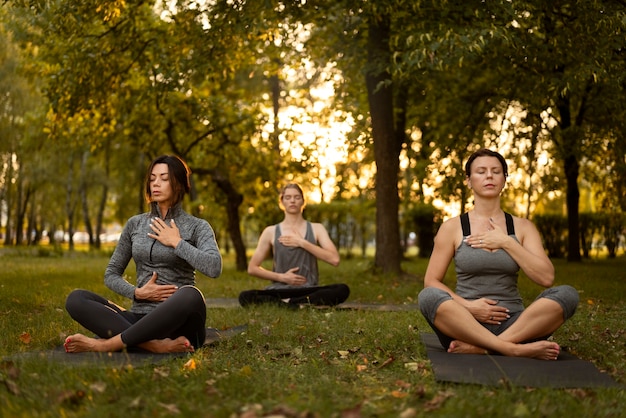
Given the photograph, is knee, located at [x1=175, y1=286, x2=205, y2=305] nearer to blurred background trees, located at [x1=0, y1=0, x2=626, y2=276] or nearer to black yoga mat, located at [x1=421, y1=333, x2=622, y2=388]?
black yoga mat, located at [x1=421, y1=333, x2=622, y2=388]

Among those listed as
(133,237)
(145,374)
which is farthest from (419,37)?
(145,374)

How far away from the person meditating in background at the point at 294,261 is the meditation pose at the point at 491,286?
351 centimetres

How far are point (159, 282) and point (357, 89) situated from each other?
41.2ft

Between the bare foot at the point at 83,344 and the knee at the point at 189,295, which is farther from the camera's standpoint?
the knee at the point at 189,295

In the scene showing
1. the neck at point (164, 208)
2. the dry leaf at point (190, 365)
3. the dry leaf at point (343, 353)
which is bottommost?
the dry leaf at point (343, 353)

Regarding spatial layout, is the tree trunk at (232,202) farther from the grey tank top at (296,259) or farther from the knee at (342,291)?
the knee at (342,291)

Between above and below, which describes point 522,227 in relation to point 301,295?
above

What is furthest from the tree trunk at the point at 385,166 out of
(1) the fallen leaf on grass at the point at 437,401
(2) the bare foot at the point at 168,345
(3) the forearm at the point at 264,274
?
(1) the fallen leaf on grass at the point at 437,401

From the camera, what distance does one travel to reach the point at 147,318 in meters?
5.84

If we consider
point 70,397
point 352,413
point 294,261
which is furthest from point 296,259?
point 352,413

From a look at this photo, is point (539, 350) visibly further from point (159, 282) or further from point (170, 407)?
point (159, 282)

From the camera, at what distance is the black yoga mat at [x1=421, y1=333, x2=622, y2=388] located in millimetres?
4828

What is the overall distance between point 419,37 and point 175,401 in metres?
7.31

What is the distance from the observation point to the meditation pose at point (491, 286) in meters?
5.65
